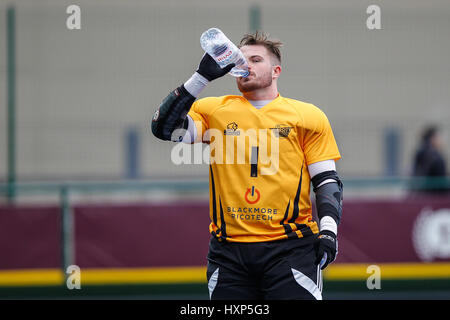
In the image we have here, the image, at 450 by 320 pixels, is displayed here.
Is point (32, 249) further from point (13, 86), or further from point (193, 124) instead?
point (193, 124)

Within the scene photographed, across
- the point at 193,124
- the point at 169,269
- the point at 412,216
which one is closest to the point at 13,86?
the point at 169,269

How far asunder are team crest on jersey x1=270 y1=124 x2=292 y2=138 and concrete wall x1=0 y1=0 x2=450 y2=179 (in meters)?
6.30

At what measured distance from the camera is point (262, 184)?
455cm

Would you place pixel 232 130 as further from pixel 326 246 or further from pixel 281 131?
pixel 326 246

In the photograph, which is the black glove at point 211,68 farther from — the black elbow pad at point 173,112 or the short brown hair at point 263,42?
the short brown hair at point 263,42

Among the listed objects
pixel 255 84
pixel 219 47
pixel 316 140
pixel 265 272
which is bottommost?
pixel 265 272

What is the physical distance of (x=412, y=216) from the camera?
913 centimetres

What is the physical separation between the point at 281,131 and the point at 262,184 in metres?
0.35

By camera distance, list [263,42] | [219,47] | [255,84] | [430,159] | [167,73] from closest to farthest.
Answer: [219,47] < [255,84] < [263,42] < [430,159] < [167,73]

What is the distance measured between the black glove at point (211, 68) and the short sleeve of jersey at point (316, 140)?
0.58m

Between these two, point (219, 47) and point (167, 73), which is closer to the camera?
point (219, 47)

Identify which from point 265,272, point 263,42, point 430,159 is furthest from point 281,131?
point 430,159

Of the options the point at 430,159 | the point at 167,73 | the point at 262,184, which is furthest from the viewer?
the point at 167,73

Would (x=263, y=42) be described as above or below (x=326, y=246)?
above
